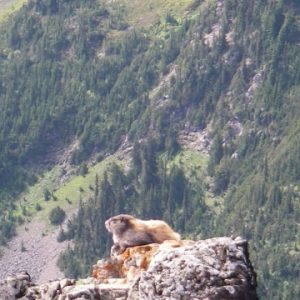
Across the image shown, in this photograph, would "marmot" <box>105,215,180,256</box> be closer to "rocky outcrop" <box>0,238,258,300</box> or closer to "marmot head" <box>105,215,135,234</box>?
"marmot head" <box>105,215,135,234</box>

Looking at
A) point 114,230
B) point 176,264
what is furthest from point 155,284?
point 114,230

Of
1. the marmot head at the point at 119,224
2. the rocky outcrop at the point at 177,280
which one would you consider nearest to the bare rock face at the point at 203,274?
the rocky outcrop at the point at 177,280

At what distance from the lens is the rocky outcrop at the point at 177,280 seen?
4262 centimetres

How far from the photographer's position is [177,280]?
140 ft

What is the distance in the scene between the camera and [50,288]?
45.4 meters

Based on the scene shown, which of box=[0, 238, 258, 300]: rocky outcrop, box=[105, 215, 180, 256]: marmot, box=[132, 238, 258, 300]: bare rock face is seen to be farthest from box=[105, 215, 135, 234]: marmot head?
box=[132, 238, 258, 300]: bare rock face

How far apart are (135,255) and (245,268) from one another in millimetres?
5021

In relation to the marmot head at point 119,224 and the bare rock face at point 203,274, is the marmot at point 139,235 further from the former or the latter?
the bare rock face at point 203,274

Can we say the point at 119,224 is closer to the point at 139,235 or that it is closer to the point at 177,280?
the point at 139,235

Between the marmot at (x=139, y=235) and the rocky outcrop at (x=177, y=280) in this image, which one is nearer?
the rocky outcrop at (x=177, y=280)

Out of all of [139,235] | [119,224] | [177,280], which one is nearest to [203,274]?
[177,280]

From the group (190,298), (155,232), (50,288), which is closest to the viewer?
(190,298)

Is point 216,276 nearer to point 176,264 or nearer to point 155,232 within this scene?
point 176,264

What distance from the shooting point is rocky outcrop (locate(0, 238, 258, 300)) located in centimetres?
4262
